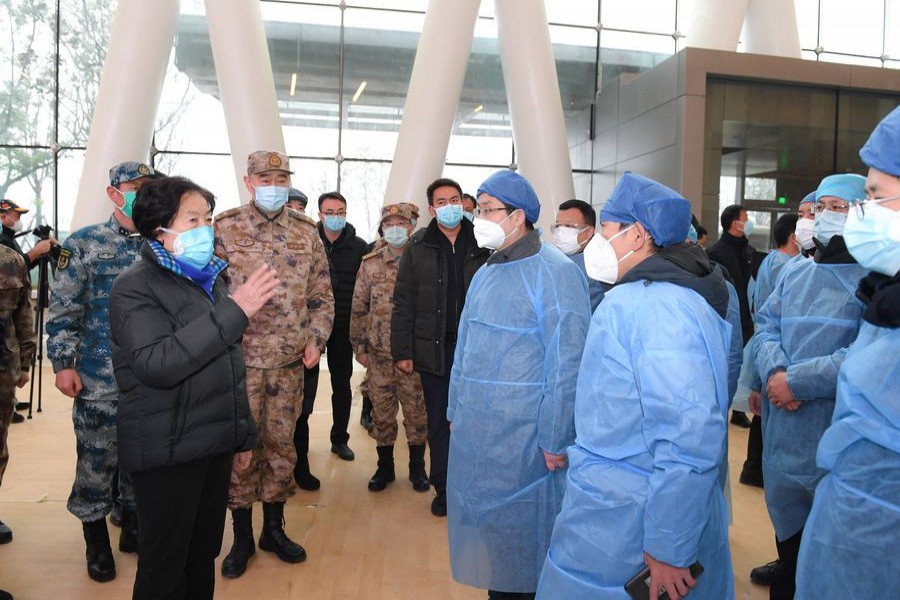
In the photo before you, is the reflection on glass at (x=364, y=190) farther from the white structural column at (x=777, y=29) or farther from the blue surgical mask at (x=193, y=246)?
the blue surgical mask at (x=193, y=246)

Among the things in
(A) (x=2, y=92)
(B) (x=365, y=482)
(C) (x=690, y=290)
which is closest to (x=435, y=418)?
(B) (x=365, y=482)

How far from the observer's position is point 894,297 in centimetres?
148

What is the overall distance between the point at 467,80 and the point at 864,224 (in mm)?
8246

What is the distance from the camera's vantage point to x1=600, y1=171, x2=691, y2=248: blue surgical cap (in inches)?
66.9

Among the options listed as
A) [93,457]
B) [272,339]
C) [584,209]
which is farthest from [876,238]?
[93,457]

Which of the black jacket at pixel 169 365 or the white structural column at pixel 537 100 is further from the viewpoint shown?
the white structural column at pixel 537 100

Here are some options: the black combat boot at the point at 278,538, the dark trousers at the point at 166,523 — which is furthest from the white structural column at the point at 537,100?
the dark trousers at the point at 166,523

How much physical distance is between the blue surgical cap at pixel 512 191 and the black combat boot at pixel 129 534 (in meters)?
2.35

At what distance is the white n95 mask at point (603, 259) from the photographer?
5.98ft

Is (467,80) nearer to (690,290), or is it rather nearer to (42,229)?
(42,229)

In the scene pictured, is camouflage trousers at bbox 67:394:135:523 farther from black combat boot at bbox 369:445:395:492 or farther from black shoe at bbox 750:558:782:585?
black shoe at bbox 750:558:782:585

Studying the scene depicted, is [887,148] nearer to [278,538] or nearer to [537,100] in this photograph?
[278,538]

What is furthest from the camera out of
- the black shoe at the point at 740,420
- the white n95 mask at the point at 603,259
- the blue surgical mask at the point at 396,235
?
the black shoe at the point at 740,420

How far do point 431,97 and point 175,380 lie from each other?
5.97m
